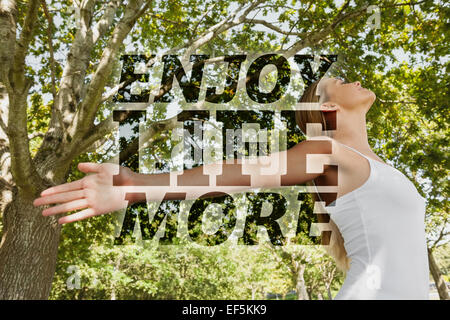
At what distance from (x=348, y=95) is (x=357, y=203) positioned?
80cm

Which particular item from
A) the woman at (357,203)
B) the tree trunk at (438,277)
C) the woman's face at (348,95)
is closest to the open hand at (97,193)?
the woman at (357,203)

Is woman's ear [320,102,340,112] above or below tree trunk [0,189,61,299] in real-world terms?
above

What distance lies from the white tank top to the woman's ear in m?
0.53

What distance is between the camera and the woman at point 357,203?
1.22 meters

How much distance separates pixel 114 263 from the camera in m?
27.6

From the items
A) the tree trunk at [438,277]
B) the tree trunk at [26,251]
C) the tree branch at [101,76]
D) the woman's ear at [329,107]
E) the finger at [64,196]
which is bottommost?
the tree trunk at [438,277]

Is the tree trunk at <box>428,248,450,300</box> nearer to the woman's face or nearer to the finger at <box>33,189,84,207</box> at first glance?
the woman's face

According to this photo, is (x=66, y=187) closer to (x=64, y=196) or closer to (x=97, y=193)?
(x=64, y=196)

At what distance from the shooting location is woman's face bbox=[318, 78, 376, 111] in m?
1.91

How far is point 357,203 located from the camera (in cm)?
138

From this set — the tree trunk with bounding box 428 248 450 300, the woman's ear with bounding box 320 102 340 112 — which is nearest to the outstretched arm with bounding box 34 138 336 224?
the woman's ear with bounding box 320 102 340 112

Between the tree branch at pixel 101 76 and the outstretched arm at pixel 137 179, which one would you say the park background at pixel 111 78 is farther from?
the outstretched arm at pixel 137 179

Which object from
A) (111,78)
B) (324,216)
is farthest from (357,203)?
(111,78)

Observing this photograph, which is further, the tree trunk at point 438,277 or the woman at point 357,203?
the tree trunk at point 438,277
